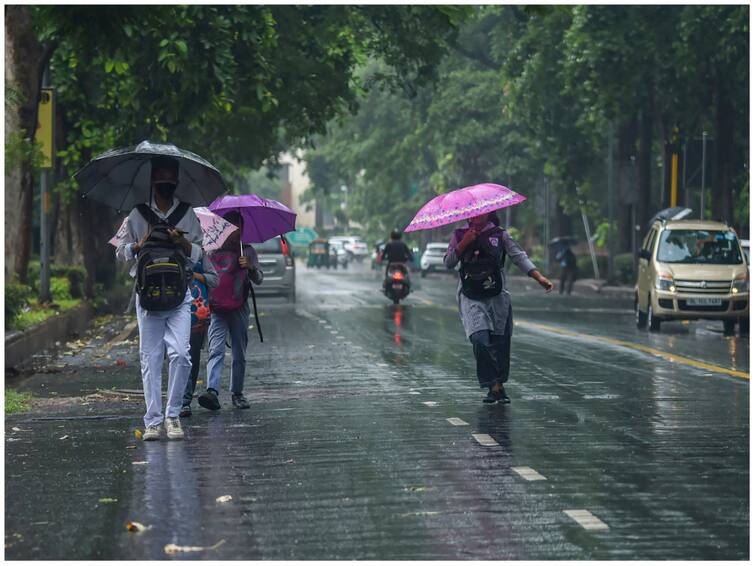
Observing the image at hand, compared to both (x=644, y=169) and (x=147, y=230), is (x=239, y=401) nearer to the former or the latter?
(x=147, y=230)

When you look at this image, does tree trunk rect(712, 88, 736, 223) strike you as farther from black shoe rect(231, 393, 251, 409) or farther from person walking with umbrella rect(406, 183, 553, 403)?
black shoe rect(231, 393, 251, 409)

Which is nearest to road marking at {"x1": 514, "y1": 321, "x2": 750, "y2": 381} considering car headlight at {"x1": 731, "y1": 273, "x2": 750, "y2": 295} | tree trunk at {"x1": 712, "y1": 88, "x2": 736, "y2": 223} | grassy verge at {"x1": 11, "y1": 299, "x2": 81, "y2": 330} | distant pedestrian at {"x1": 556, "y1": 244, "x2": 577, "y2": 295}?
car headlight at {"x1": 731, "y1": 273, "x2": 750, "y2": 295}

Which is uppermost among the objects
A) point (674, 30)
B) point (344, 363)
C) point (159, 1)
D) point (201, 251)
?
point (674, 30)

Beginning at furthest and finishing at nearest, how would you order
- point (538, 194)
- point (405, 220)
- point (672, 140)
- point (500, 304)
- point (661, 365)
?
point (405, 220)
point (538, 194)
point (672, 140)
point (661, 365)
point (500, 304)

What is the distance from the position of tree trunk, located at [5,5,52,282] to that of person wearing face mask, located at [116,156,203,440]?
12631mm

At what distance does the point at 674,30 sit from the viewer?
128 ft

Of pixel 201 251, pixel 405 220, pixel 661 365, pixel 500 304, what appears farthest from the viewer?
pixel 405 220

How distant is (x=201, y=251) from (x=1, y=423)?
2082 mm

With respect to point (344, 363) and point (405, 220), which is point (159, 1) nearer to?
point (344, 363)

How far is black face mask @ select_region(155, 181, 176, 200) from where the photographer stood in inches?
433

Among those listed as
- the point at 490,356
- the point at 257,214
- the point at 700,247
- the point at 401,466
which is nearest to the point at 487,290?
the point at 490,356

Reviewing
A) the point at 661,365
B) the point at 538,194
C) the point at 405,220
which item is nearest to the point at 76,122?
the point at 661,365

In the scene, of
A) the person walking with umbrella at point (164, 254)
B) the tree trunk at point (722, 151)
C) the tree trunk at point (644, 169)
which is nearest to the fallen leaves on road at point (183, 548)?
the person walking with umbrella at point (164, 254)

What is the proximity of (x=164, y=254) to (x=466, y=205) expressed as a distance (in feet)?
9.83
